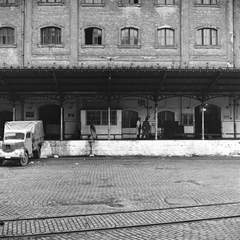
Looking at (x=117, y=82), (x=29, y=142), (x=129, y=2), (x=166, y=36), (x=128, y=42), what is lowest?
(x=29, y=142)

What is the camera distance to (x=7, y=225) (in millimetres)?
6871

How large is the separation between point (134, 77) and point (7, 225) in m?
16.1

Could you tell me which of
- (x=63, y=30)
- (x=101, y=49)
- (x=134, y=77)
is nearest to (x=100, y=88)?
(x=134, y=77)

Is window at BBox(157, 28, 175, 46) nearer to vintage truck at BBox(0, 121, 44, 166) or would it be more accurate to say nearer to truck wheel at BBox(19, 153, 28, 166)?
vintage truck at BBox(0, 121, 44, 166)

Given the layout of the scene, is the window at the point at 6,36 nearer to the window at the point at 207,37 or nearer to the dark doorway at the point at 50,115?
the dark doorway at the point at 50,115

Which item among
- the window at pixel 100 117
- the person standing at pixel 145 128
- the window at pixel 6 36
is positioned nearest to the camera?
the person standing at pixel 145 128

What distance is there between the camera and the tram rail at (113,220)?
655cm

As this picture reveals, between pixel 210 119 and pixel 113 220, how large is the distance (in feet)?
79.5

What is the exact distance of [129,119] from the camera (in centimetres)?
2792

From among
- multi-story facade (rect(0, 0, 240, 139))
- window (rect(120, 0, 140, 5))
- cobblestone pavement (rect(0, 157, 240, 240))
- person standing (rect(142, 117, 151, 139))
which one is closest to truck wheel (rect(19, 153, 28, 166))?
cobblestone pavement (rect(0, 157, 240, 240))

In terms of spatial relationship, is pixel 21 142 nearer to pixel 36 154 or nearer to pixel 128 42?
pixel 36 154

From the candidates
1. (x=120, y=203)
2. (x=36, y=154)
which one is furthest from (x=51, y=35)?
(x=120, y=203)

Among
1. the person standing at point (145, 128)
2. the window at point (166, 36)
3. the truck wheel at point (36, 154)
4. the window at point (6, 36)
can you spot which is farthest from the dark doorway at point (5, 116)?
the window at point (166, 36)

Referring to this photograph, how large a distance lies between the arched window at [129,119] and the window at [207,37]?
8911 mm
